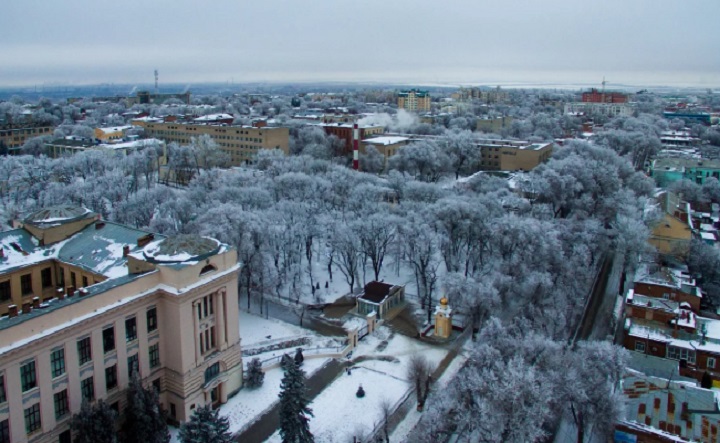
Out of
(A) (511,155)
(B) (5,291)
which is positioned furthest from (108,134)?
(B) (5,291)

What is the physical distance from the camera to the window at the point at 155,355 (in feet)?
88.2

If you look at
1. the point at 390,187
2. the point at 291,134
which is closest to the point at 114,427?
the point at 390,187

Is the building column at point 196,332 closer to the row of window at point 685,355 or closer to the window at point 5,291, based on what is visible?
the window at point 5,291

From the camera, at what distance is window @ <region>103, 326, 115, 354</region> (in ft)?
80.6

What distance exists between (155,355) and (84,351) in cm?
381

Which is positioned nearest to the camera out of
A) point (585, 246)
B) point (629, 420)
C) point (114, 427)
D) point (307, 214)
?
point (114, 427)

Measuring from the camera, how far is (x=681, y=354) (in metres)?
32.2

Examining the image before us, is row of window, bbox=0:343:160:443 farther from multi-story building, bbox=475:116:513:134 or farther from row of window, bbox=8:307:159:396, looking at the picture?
multi-story building, bbox=475:116:513:134

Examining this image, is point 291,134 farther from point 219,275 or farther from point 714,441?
point 714,441

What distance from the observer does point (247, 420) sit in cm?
2773

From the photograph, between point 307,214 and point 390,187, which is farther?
point 390,187

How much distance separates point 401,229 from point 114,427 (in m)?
25.6

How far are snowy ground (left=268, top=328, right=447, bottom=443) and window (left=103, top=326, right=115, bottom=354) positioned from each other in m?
8.43

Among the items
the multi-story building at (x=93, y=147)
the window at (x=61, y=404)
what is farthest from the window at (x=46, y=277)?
the multi-story building at (x=93, y=147)
